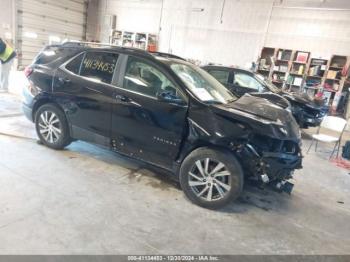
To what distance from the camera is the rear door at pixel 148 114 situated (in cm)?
289

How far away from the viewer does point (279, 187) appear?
123 inches

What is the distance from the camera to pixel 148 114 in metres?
2.99

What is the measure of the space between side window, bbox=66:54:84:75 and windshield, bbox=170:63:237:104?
1.24 meters

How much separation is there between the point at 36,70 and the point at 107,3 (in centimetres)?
1167

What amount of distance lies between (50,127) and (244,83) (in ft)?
14.8

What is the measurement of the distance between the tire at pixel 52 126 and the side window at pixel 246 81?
14.1 ft

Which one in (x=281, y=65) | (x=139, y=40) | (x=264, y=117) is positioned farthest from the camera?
(x=139, y=40)

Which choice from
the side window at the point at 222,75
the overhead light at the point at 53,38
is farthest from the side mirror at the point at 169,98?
the overhead light at the point at 53,38

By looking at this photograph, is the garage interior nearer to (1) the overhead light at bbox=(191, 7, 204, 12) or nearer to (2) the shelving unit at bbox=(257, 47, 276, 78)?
(2) the shelving unit at bbox=(257, 47, 276, 78)

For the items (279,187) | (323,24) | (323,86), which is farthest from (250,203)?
(323,24)

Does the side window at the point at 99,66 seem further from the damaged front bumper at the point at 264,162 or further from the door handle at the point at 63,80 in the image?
the damaged front bumper at the point at 264,162

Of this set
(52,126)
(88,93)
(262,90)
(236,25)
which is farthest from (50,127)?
(236,25)

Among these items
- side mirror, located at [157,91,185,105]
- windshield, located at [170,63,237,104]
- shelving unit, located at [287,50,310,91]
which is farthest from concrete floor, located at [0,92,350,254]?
shelving unit, located at [287,50,310,91]

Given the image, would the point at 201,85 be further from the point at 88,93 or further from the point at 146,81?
the point at 88,93
